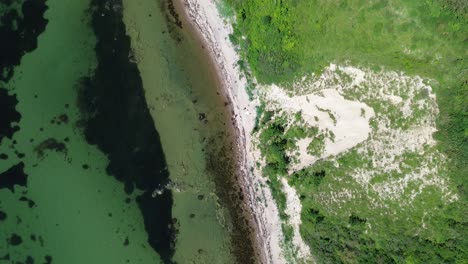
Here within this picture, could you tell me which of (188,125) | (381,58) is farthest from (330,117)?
(188,125)

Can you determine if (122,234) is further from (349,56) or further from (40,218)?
(349,56)

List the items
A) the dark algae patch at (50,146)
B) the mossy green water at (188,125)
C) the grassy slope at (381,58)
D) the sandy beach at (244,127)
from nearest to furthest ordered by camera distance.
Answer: the grassy slope at (381,58) < the sandy beach at (244,127) < the mossy green water at (188,125) < the dark algae patch at (50,146)

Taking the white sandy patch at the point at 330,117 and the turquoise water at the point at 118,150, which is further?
the turquoise water at the point at 118,150

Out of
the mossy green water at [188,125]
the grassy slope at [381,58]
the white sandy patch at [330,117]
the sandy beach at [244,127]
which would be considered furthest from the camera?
the mossy green water at [188,125]

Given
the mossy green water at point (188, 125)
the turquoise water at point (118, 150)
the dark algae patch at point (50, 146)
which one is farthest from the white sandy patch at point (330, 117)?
the dark algae patch at point (50, 146)

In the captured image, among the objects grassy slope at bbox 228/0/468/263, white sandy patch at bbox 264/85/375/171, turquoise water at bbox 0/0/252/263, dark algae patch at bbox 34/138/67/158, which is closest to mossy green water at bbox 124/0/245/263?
turquoise water at bbox 0/0/252/263

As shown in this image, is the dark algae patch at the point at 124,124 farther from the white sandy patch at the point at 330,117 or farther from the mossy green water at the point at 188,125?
the white sandy patch at the point at 330,117

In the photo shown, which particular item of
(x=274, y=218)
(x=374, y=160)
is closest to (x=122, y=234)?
(x=274, y=218)
